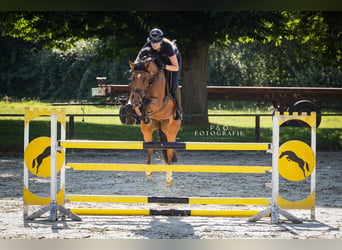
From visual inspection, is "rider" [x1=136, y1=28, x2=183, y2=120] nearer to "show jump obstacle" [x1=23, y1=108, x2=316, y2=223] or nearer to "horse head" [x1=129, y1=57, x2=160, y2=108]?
"horse head" [x1=129, y1=57, x2=160, y2=108]

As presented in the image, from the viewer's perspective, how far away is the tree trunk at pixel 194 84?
1545cm

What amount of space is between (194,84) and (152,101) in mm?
9170

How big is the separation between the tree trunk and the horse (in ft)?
27.1

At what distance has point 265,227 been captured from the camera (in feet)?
18.6

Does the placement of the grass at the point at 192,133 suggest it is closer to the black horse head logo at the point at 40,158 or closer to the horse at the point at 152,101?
the horse at the point at 152,101

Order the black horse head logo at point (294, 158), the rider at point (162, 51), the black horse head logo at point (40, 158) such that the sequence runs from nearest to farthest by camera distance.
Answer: the black horse head logo at point (294, 158) → the black horse head logo at point (40, 158) → the rider at point (162, 51)

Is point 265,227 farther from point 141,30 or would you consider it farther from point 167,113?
point 141,30

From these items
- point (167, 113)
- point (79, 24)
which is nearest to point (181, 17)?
point (79, 24)

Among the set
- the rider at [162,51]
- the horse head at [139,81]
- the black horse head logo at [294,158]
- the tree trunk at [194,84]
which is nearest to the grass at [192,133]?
the tree trunk at [194,84]

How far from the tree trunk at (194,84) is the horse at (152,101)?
8265 millimetres

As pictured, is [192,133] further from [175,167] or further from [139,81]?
[175,167]

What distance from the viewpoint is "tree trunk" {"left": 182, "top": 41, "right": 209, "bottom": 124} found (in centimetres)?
1545

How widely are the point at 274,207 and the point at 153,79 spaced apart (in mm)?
1781

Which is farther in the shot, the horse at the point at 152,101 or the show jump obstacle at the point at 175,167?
the horse at the point at 152,101
